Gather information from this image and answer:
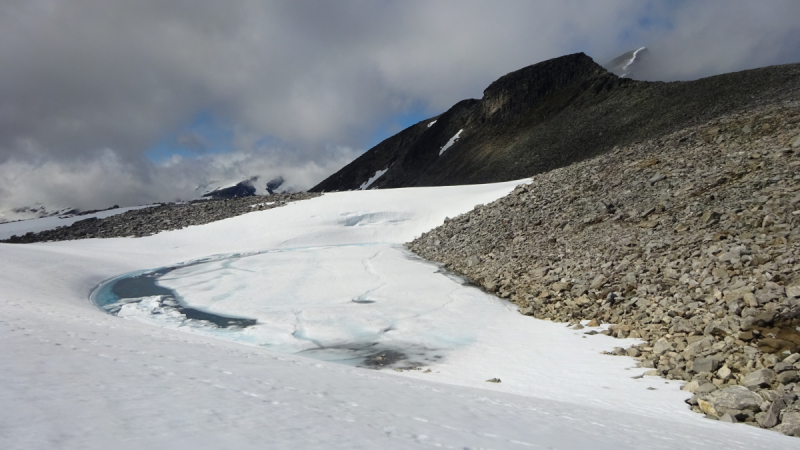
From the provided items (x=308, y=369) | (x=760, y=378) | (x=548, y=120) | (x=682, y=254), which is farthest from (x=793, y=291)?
(x=548, y=120)

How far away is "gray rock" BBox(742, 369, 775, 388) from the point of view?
587cm

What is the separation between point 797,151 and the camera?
13086 millimetres

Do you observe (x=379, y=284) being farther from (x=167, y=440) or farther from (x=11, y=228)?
(x=11, y=228)

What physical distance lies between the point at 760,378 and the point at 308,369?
5.95m

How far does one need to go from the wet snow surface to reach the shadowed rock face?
32.4 m

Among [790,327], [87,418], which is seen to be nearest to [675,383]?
[790,327]

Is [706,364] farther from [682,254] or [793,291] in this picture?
[682,254]

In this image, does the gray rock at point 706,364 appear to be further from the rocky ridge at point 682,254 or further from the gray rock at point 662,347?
the gray rock at point 662,347

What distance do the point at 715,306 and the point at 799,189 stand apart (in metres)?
5.60

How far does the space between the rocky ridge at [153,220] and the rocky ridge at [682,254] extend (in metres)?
15.6

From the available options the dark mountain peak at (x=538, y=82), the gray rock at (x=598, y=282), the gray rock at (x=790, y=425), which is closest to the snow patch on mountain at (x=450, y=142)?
the dark mountain peak at (x=538, y=82)

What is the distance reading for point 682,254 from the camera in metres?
10.6

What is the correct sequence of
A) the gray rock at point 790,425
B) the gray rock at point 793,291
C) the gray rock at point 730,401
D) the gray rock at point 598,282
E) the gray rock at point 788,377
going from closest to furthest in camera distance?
the gray rock at point 790,425, the gray rock at point 730,401, the gray rock at point 788,377, the gray rock at point 793,291, the gray rock at point 598,282

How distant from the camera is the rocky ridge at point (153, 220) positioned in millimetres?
28547
